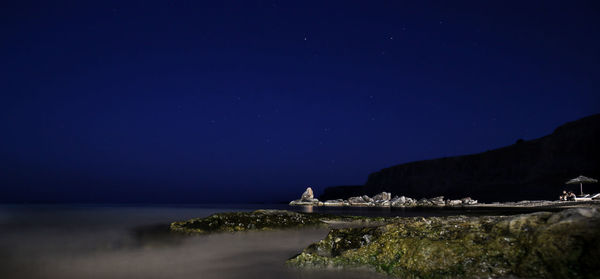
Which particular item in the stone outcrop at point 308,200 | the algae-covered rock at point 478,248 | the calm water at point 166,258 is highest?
the algae-covered rock at point 478,248

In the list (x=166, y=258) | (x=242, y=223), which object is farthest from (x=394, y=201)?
(x=166, y=258)

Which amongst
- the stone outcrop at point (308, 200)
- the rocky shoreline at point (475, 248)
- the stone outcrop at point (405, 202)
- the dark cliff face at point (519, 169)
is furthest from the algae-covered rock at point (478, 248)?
the stone outcrop at point (308, 200)

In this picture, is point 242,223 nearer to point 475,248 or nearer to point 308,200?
point 475,248

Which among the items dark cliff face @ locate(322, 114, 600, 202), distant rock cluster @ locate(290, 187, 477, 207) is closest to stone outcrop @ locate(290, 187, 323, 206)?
distant rock cluster @ locate(290, 187, 477, 207)

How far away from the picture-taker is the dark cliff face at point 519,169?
216ft

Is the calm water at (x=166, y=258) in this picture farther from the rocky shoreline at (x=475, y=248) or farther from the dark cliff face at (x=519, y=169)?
the dark cliff face at (x=519, y=169)

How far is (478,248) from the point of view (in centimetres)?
755

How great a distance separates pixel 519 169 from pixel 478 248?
283 ft

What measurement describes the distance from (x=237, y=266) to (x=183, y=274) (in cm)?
167

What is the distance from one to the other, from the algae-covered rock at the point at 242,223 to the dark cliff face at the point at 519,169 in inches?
2433

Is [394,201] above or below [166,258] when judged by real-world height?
below

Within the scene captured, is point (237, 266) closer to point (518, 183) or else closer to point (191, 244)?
point (191, 244)

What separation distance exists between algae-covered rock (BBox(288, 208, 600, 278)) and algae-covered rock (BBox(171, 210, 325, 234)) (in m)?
10.5

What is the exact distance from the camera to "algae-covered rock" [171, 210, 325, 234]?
19688 millimetres
